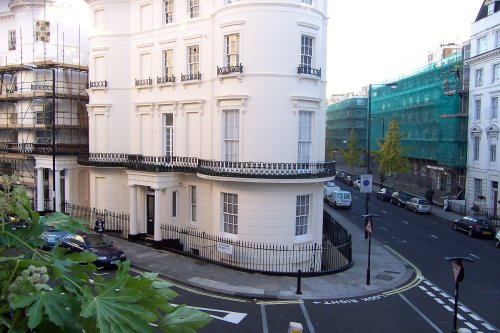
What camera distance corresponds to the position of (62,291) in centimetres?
220

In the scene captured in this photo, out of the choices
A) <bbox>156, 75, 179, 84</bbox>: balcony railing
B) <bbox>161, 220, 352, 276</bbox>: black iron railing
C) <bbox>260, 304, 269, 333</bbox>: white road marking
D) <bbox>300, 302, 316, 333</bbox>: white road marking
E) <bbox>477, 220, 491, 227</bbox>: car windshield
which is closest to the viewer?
<bbox>260, 304, 269, 333</bbox>: white road marking

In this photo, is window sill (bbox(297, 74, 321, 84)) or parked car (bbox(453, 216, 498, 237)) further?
parked car (bbox(453, 216, 498, 237))

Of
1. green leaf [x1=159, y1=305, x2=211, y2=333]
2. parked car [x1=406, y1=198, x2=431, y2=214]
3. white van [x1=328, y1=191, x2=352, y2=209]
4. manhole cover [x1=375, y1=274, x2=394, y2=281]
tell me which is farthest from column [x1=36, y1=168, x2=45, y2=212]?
green leaf [x1=159, y1=305, x2=211, y2=333]

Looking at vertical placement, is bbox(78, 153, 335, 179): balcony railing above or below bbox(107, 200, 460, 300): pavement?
above

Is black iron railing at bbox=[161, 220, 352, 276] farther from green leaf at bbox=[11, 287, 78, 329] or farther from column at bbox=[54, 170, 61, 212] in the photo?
green leaf at bbox=[11, 287, 78, 329]

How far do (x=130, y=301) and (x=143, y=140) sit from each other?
2573 centimetres

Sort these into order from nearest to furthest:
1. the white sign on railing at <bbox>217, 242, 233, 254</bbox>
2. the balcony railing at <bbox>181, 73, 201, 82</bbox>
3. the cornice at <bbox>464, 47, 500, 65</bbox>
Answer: the white sign on railing at <bbox>217, 242, 233, 254</bbox> < the balcony railing at <bbox>181, 73, 201, 82</bbox> < the cornice at <bbox>464, 47, 500, 65</bbox>

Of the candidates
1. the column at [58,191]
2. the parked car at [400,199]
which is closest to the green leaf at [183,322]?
the column at [58,191]

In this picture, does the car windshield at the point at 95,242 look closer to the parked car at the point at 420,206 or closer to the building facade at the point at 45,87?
the building facade at the point at 45,87

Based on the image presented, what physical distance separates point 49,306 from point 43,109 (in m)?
35.1

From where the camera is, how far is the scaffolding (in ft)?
108

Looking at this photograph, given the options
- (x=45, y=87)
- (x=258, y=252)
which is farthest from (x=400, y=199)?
(x=45, y=87)

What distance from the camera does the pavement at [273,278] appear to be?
17.5m

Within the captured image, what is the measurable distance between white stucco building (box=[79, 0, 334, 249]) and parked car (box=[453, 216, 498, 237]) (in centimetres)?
1443
